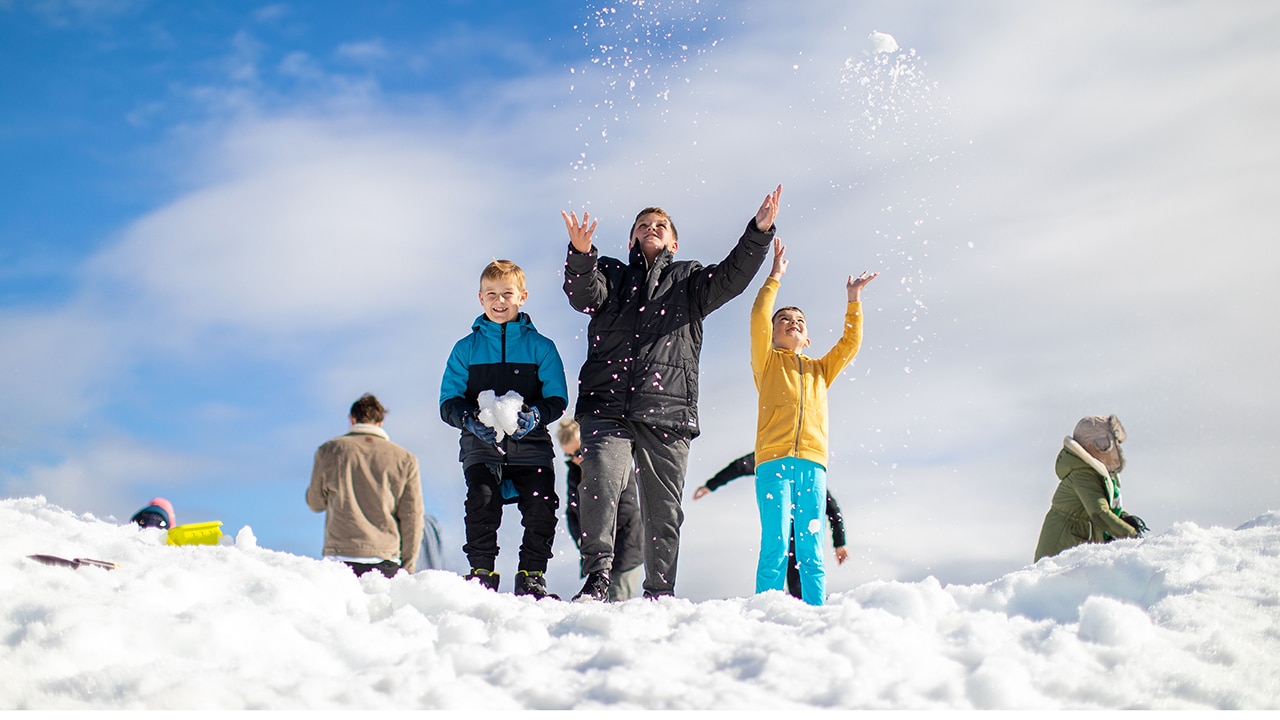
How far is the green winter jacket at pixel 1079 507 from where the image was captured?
7840 millimetres

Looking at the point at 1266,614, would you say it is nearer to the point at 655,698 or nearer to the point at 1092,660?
the point at 1092,660

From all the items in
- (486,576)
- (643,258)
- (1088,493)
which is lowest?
(486,576)

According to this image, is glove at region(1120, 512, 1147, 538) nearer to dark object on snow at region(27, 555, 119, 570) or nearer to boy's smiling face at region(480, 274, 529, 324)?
boy's smiling face at region(480, 274, 529, 324)

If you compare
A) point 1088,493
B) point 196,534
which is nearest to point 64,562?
point 196,534

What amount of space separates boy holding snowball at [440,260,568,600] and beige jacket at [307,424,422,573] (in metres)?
0.72

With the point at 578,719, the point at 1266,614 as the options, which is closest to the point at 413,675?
the point at 578,719

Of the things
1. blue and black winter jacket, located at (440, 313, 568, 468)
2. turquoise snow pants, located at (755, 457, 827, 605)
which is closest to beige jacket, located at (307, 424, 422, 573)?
blue and black winter jacket, located at (440, 313, 568, 468)

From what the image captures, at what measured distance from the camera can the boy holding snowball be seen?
637 centimetres

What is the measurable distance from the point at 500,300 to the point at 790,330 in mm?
2247

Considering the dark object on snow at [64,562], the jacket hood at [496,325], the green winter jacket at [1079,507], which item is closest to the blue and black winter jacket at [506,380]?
the jacket hood at [496,325]

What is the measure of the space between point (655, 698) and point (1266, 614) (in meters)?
3.21

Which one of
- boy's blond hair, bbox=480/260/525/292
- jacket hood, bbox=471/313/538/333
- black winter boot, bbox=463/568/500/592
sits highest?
Answer: boy's blond hair, bbox=480/260/525/292

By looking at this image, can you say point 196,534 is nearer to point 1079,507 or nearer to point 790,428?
point 790,428

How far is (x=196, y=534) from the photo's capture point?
675 cm
